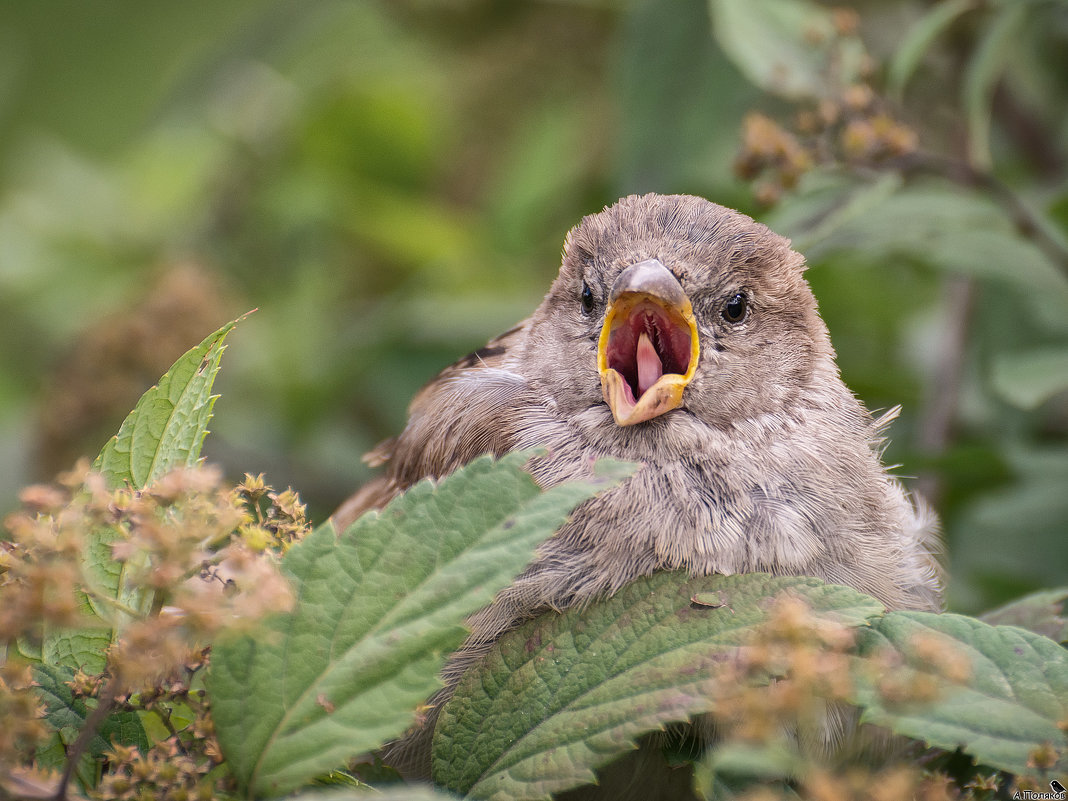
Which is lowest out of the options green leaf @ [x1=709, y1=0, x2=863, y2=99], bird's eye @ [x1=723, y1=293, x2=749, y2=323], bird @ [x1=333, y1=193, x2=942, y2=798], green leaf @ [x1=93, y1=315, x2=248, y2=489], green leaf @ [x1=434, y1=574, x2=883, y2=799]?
green leaf @ [x1=434, y1=574, x2=883, y2=799]

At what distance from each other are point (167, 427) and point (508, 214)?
2.56 m

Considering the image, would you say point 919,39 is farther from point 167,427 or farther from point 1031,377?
point 167,427

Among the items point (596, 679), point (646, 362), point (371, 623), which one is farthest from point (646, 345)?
point (371, 623)

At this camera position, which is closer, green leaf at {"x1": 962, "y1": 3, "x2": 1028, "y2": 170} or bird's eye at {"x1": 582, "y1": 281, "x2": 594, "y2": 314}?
bird's eye at {"x1": 582, "y1": 281, "x2": 594, "y2": 314}

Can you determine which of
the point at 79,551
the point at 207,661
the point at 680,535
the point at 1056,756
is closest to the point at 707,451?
the point at 680,535

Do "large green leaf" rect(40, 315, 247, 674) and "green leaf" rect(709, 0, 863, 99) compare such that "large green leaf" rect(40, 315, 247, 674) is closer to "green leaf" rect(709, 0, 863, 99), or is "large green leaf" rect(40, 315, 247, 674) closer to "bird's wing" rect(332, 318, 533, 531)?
"bird's wing" rect(332, 318, 533, 531)

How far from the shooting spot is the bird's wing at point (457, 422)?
1880 millimetres

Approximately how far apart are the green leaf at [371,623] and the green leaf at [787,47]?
1.33 metres

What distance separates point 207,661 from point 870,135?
57.4 inches

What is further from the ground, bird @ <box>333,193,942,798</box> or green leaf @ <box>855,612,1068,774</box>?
bird @ <box>333,193,942,798</box>

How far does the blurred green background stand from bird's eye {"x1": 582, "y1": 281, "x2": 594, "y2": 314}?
0.36 meters

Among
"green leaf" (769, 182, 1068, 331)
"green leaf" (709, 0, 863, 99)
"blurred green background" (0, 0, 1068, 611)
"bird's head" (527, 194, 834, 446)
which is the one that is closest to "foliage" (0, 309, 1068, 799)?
"bird's head" (527, 194, 834, 446)

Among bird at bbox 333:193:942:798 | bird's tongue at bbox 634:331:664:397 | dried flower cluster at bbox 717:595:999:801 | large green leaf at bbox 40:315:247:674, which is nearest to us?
dried flower cluster at bbox 717:595:999:801

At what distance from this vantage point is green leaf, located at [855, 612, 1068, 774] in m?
1.08
